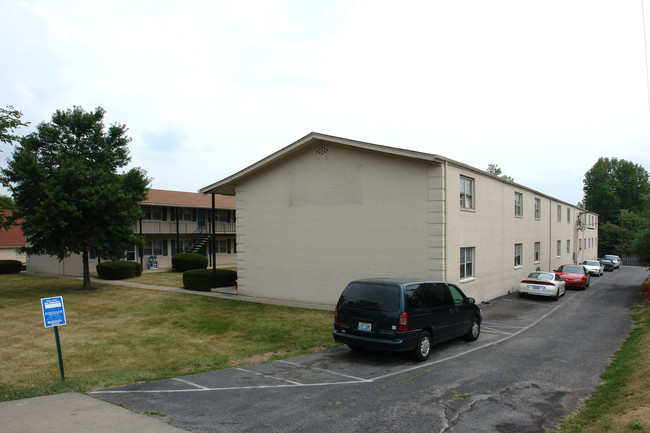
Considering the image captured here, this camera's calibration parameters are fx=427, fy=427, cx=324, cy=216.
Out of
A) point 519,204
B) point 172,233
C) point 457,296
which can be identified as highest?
point 519,204

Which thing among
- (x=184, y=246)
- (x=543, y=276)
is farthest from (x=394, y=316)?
(x=184, y=246)

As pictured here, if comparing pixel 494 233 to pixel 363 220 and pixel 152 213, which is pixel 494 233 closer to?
pixel 363 220

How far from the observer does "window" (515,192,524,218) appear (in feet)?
79.6

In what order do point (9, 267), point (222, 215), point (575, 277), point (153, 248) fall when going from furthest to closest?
point (222, 215) → point (153, 248) → point (9, 267) → point (575, 277)

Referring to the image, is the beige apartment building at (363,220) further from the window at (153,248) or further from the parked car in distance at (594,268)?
the parked car in distance at (594,268)

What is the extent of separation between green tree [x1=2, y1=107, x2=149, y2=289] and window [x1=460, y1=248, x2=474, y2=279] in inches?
644

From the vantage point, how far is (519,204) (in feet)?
81.1

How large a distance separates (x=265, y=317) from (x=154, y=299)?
23.6ft

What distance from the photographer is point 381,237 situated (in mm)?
16750

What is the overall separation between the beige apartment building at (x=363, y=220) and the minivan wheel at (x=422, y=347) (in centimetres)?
595

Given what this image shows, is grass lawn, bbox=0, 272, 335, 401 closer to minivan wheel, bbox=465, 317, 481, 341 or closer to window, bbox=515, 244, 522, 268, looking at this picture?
minivan wheel, bbox=465, 317, 481, 341

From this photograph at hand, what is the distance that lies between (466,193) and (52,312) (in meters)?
15.1

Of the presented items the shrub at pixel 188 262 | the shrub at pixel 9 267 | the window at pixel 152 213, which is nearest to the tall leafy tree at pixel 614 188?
the shrub at pixel 188 262

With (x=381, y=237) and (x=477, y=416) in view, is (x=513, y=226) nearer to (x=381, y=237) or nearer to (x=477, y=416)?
(x=381, y=237)
